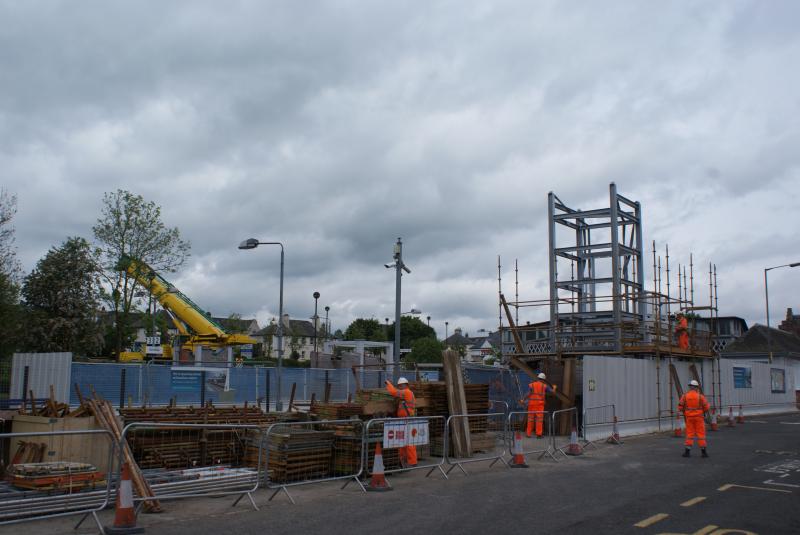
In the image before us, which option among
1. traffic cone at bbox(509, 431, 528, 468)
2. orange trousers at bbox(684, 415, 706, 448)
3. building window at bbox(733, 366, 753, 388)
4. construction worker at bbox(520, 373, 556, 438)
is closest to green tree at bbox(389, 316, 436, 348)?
building window at bbox(733, 366, 753, 388)

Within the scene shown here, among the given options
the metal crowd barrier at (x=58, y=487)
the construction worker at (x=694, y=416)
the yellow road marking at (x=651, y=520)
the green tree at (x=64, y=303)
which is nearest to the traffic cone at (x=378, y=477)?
the metal crowd barrier at (x=58, y=487)

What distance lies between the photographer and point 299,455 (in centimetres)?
1175

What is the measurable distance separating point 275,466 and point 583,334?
15461 millimetres

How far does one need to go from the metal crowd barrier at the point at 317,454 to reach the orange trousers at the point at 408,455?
3.74 ft

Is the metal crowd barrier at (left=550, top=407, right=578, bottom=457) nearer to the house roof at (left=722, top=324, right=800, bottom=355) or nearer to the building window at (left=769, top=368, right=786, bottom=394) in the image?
the building window at (left=769, top=368, right=786, bottom=394)

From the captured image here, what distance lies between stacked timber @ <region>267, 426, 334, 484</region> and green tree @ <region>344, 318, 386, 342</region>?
9922 centimetres

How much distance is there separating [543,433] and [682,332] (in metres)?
7.70

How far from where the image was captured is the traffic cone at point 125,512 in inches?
316

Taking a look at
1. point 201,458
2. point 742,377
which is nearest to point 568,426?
point 201,458

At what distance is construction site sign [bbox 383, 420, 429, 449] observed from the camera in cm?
1202

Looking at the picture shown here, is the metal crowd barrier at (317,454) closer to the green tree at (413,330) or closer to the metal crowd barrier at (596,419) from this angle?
the metal crowd barrier at (596,419)

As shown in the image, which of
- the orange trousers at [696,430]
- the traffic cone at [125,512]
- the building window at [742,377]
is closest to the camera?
the traffic cone at [125,512]

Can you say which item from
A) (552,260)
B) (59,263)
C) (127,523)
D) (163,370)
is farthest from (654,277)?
(59,263)

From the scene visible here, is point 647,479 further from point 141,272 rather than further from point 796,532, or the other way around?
point 141,272
